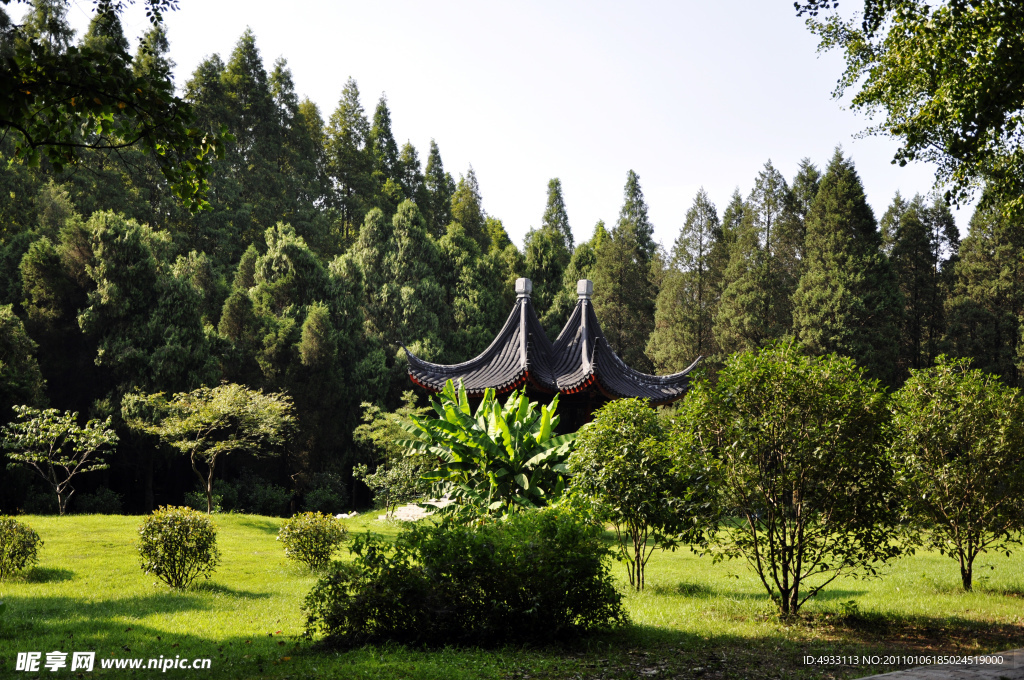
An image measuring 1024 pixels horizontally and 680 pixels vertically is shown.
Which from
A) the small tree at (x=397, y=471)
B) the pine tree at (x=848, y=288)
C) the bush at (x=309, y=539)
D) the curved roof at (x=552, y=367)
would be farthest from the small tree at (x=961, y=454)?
the pine tree at (x=848, y=288)

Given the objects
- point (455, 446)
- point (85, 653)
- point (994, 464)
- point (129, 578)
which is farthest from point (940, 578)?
point (129, 578)

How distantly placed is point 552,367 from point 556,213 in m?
30.2

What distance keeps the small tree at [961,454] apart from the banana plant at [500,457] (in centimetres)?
463

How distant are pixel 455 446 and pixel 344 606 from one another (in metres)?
5.99

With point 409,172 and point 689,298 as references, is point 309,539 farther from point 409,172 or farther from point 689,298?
point 409,172

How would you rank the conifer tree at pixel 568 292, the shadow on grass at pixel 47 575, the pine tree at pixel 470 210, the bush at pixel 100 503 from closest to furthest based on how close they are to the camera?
the shadow on grass at pixel 47 575 → the bush at pixel 100 503 → the conifer tree at pixel 568 292 → the pine tree at pixel 470 210

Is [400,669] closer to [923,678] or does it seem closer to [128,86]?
[923,678]

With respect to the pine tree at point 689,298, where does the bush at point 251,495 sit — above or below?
below

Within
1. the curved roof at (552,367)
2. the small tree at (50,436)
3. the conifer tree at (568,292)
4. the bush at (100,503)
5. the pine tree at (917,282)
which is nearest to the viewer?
the small tree at (50,436)

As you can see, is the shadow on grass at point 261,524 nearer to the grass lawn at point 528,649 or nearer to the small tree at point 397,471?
the small tree at point 397,471

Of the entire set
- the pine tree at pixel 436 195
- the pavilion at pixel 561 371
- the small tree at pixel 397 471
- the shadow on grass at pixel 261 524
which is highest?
the pine tree at pixel 436 195

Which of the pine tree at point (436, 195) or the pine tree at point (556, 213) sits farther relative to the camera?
the pine tree at point (556, 213)

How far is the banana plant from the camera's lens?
11062mm

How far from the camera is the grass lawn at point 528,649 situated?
17.1ft
